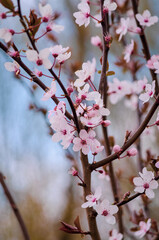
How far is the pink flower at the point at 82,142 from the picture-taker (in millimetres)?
636

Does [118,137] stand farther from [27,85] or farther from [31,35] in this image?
[31,35]

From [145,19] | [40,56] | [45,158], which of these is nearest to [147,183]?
[40,56]

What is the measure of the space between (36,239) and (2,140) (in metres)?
1.78

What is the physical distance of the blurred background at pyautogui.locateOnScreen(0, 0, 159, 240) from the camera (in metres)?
1.74

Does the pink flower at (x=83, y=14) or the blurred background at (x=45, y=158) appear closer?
the pink flower at (x=83, y=14)

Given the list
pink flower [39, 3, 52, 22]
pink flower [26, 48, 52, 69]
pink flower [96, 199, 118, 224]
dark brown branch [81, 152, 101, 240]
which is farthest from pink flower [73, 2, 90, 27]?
pink flower [96, 199, 118, 224]

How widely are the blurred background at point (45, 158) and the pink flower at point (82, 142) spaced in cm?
54

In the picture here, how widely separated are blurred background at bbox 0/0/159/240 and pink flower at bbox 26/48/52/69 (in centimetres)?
47

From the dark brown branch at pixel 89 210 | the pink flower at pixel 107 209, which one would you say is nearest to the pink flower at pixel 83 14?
the dark brown branch at pixel 89 210

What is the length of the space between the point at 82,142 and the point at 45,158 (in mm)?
2179

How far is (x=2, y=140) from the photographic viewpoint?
1777 mm

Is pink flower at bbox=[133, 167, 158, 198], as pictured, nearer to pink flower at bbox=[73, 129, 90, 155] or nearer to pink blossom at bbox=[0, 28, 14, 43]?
pink flower at bbox=[73, 129, 90, 155]

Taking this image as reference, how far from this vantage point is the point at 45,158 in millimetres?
2770

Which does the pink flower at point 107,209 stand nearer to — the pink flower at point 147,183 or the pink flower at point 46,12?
the pink flower at point 147,183
